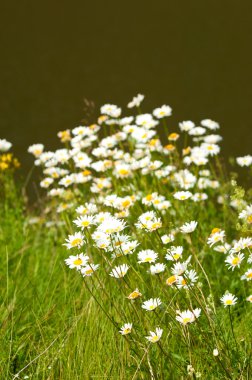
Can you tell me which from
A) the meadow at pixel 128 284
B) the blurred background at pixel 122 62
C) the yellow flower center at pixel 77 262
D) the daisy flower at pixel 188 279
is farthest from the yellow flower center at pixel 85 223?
the blurred background at pixel 122 62

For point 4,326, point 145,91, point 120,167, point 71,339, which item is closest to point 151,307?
point 71,339

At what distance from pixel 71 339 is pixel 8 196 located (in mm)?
Answer: 2471

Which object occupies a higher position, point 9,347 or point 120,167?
point 120,167

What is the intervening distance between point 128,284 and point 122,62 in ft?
12.8

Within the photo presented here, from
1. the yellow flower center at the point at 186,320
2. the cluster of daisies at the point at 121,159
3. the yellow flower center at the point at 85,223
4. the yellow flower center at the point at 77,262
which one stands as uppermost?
the cluster of daisies at the point at 121,159

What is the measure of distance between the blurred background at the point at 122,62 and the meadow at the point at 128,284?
1177mm

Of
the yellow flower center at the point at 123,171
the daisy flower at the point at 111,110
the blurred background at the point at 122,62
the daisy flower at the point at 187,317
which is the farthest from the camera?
the blurred background at the point at 122,62

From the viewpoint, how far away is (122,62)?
6352 mm

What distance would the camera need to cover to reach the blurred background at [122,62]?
5926 mm

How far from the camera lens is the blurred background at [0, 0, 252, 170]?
19.4 ft

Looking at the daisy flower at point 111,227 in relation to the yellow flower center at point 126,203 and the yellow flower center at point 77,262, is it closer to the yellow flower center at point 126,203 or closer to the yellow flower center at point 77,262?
the yellow flower center at point 77,262

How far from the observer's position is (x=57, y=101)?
614cm

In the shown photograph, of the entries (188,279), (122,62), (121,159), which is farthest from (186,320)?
(122,62)

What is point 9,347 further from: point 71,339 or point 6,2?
point 6,2
